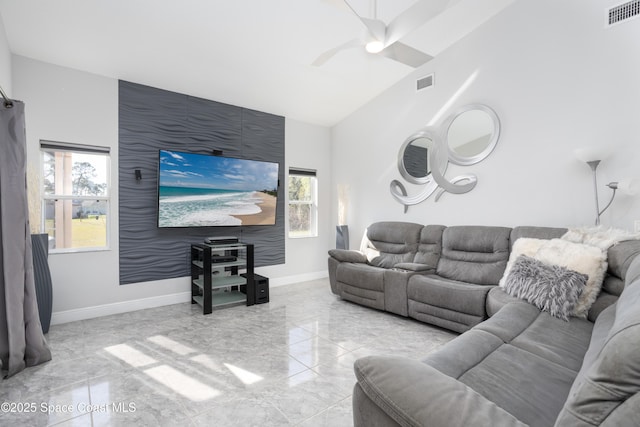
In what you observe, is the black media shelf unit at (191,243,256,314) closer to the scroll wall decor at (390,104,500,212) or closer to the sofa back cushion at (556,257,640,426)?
the scroll wall decor at (390,104,500,212)

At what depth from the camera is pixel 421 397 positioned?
91cm

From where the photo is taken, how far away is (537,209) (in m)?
3.29

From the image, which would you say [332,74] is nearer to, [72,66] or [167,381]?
[72,66]

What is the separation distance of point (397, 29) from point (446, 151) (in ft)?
6.98

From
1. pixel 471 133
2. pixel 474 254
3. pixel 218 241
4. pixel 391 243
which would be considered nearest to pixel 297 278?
pixel 218 241

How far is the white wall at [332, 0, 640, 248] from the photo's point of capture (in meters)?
2.80

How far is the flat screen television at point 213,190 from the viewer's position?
3805mm

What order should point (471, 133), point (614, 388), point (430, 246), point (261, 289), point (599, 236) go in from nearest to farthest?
point (614, 388) → point (599, 236) → point (471, 133) → point (430, 246) → point (261, 289)

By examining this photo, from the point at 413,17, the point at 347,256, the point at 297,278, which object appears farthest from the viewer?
the point at 297,278

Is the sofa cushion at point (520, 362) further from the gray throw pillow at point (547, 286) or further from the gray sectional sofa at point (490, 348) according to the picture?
the gray throw pillow at point (547, 286)

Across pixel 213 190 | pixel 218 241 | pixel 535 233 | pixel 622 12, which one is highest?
pixel 622 12

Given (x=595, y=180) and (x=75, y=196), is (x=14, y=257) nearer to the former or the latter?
(x=75, y=196)

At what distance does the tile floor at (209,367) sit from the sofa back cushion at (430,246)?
78 centimetres

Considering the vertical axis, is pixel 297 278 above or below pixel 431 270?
below
